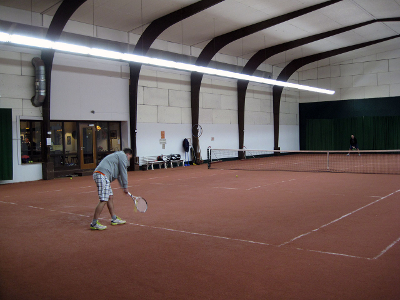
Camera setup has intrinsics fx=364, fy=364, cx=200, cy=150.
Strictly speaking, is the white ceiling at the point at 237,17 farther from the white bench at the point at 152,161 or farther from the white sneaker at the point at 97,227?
the white sneaker at the point at 97,227

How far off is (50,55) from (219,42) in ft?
29.4

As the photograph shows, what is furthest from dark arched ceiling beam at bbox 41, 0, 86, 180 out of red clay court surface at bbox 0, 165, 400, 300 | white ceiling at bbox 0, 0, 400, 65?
red clay court surface at bbox 0, 165, 400, 300

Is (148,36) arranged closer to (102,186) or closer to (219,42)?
(219,42)

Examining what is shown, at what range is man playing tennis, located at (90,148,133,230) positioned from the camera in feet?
21.8

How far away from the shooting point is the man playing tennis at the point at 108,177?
6645 millimetres

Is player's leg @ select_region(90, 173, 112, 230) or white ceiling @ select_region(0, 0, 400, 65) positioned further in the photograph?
white ceiling @ select_region(0, 0, 400, 65)

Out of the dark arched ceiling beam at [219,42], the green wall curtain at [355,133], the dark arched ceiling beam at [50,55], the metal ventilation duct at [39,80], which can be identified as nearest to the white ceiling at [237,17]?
the dark arched ceiling beam at [219,42]

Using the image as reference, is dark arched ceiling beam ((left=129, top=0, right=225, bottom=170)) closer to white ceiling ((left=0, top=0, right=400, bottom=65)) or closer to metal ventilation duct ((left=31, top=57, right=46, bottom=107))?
white ceiling ((left=0, top=0, right=400, bottom=65))

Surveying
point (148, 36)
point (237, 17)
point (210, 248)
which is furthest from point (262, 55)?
point (210, 248)


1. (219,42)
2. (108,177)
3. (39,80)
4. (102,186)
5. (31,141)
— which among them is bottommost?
(102,186)

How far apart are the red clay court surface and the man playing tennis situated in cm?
32

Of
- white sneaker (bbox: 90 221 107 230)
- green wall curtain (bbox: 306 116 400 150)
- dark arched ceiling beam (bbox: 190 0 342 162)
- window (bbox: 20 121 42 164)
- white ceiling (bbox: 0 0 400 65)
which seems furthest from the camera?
green wall curtain (bbox: 306 116 400 150)

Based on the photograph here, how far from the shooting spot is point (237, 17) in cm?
1708

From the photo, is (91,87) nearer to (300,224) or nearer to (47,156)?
(47,156)
